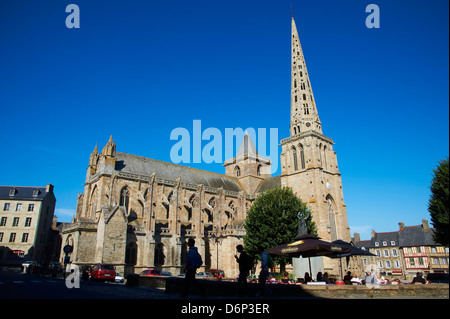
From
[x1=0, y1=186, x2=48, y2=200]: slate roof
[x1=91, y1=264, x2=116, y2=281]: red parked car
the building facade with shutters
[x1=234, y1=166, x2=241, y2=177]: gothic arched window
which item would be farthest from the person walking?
[x1=0, y1=186, x2=48, y2=200]: slate roof

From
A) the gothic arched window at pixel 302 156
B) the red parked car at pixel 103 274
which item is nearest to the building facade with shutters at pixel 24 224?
the red parked car at pixel 103 274

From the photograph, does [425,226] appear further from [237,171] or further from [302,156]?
[237,171]

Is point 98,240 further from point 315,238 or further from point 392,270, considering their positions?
point 392,270

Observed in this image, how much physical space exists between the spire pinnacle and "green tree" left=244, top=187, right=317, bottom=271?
17.2 m

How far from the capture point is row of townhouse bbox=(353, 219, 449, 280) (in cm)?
5009

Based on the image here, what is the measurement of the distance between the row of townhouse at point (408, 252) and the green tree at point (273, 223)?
1113 inches

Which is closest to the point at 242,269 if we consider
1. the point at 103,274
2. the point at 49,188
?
the point at 103,274

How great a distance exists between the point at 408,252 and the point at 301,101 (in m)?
32.9

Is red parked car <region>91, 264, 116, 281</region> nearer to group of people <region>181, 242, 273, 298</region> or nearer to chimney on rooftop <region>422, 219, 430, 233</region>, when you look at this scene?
group of people <region>181, 242, 273, 298</region>

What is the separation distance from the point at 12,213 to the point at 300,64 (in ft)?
173
